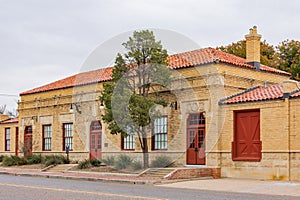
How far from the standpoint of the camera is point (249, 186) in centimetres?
1931

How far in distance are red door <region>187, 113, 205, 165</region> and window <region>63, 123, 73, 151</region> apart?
35.0ft

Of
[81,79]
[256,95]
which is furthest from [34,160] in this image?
[256,95]

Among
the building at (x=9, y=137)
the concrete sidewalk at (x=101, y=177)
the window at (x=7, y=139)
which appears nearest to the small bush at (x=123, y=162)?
the concrete sidewalk at (x=101, y=177)

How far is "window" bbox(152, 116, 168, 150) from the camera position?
1076 inches

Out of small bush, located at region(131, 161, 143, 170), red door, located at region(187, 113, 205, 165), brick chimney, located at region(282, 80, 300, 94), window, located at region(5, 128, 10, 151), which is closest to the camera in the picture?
brick chimney, located at region(282, 80, 300, 94)

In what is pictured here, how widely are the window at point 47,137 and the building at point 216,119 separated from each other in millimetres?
2542

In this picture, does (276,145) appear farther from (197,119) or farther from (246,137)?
(197,119)

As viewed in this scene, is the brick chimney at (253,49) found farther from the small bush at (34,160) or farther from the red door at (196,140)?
the small bush at (34,160)

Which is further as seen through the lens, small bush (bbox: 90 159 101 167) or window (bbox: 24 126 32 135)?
window (bbox: 24 126 32 135)

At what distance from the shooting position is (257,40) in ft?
90.2

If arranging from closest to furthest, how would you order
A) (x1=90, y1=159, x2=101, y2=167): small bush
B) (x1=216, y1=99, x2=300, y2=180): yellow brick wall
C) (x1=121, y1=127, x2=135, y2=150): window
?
1. (x1=216, y1=99, x2=300, y2=180): yellow brick wall
2. (x1=90, y1=159, x2=101, y2=167): small bush
3. (x1=121, y1=127, x2=135, y2=150): window

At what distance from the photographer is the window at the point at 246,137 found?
911 inches

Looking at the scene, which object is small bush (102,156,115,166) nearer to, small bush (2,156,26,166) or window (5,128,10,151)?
small bush (2,156,26,166)

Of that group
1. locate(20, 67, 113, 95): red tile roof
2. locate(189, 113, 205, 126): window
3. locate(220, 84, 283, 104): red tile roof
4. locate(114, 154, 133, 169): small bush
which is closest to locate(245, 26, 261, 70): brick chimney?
locate(220, 84, 283, 104): red tile roof
